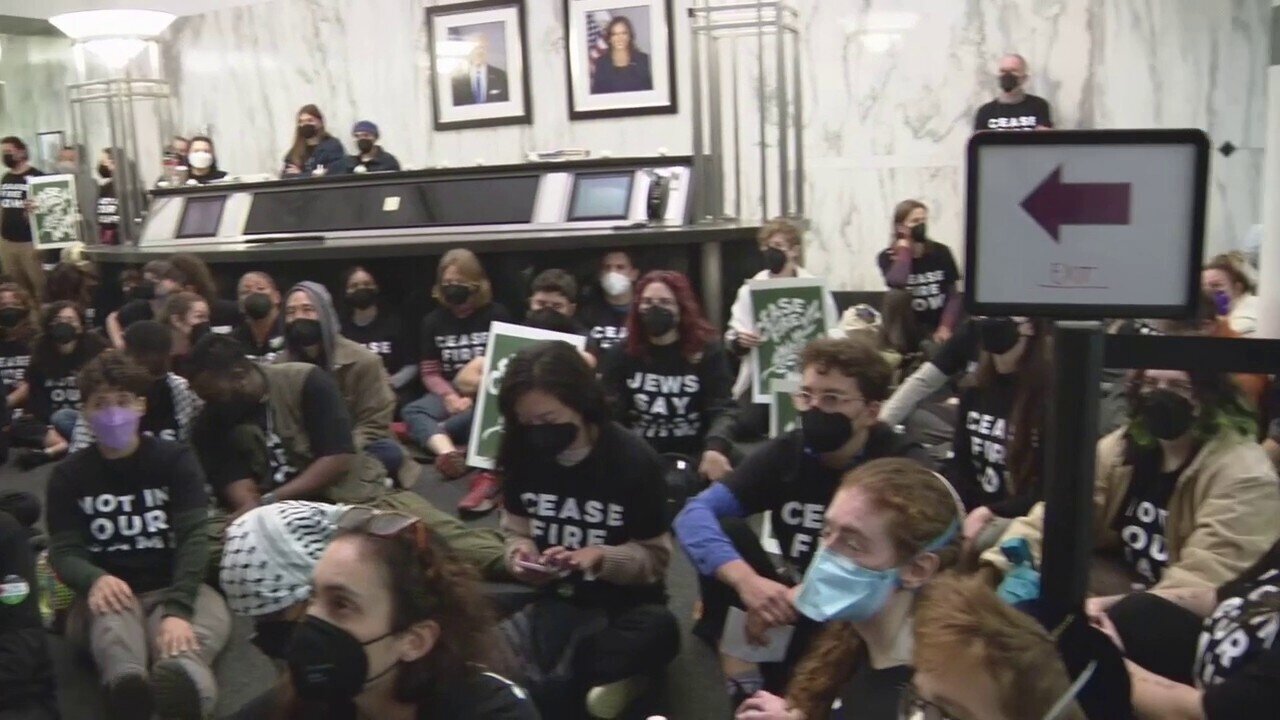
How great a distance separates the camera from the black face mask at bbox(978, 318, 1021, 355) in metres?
3.35

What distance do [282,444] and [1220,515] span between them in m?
2.88

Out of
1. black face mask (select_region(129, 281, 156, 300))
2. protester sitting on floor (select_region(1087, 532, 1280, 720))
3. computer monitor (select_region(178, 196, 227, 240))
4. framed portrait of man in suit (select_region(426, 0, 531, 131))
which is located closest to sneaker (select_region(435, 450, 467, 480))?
black face mask (select_region(129, 281, 156, 300))

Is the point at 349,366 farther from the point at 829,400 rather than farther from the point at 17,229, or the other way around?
the point at 17,229

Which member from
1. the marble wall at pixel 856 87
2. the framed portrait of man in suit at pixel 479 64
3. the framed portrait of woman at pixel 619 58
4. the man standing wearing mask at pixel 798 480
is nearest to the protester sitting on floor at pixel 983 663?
the man standing wearing mask at pixel 798 480

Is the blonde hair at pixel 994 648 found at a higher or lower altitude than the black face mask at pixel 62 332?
higher

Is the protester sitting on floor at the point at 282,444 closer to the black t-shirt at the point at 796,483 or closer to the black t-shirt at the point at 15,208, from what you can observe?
the black t-shirt at the point at 796,483

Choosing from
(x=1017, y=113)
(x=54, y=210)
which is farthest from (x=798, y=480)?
(x=54, y=210)

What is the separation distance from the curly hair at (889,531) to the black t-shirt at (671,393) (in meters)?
2.57

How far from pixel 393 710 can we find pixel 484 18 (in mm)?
9815

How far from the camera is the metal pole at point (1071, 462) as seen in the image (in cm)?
131

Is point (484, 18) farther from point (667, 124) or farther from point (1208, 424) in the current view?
point (1208, 424)

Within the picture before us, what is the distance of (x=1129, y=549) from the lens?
9.66 ft

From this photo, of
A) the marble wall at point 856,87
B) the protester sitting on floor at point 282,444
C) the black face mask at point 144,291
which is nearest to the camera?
the protester sitting on floor at point 282,444

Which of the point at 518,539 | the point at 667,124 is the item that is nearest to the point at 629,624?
the point at 518,539
